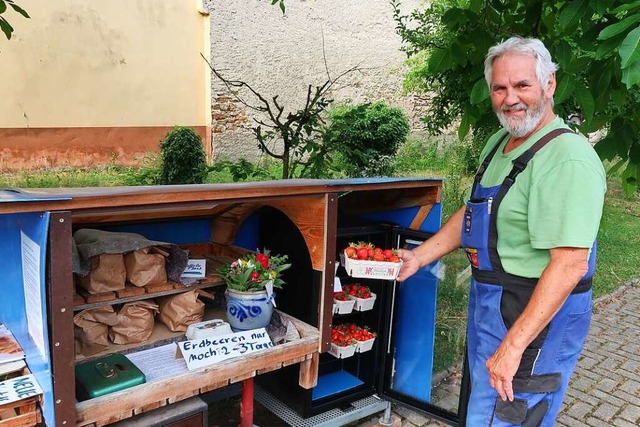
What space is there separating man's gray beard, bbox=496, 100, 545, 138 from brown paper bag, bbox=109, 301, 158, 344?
1998mm

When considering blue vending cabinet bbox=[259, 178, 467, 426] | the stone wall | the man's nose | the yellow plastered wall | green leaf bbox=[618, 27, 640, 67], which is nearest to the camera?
green leaf bbox=[618, 27, 640, 67]

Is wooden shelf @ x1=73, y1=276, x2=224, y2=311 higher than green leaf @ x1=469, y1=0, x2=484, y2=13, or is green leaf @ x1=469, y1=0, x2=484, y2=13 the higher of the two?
green leaf @ x1=469, y1=0, x2=484, y2=13

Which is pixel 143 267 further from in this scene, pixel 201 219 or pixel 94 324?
pixel 201 219

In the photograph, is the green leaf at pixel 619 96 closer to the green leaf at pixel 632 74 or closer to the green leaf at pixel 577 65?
the green leaf at pixel 577 65

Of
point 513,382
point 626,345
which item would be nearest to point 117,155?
point 626,345

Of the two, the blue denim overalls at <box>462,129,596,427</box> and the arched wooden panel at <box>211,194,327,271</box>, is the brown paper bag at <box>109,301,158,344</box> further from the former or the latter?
the blue denim overalls at <box>462,129,596,427</box>

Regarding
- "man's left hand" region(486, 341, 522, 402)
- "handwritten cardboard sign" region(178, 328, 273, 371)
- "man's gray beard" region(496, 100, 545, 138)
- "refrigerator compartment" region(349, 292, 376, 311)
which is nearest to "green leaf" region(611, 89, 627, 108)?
"man's gray beard" region(496, 100, 545, 138)

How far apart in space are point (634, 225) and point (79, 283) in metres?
11.7

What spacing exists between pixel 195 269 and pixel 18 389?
114cm

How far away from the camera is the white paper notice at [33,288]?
200 centimetres

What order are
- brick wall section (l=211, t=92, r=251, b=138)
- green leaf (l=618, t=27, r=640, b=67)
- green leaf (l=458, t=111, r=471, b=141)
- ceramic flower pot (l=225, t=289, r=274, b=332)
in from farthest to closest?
brick wall section (l=211, t=92, r=251, b=138) → green leaf (l=458, t=111, r=471, b=141) → ceramic flower pot (l=225, t=289, r=274, b=332) → green leaf (l=618, t=27, r=640, b=67)

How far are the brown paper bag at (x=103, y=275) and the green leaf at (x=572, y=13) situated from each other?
241 centimetres

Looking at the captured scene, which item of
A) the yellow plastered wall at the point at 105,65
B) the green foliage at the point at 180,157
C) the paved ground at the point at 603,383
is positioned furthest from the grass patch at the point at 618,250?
the yellow plastered wall at the point at 105,65

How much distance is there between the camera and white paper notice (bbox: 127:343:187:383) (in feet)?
7.99
